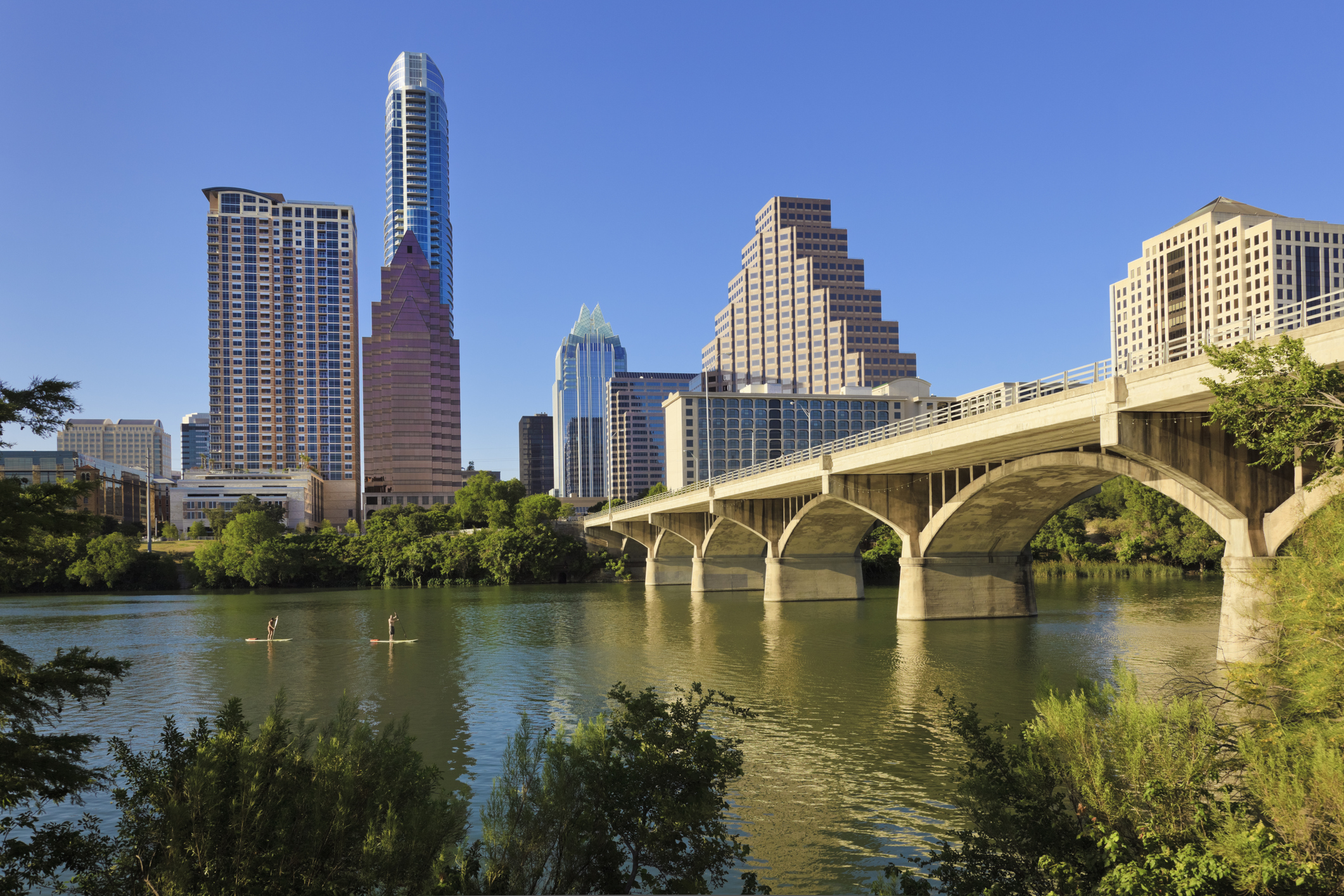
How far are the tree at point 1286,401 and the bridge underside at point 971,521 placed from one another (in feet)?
9.54

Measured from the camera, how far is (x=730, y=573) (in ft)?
287

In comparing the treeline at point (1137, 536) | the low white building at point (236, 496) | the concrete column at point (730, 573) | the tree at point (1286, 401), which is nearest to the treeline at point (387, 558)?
the concrete column at point (730, 573)

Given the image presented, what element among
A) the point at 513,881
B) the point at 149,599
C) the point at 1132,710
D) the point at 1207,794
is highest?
the point at 1132,710

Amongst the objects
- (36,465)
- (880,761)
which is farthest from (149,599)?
(880,761)

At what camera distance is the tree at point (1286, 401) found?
14.4 metres

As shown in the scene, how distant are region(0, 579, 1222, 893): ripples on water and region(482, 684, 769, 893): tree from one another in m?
2.80

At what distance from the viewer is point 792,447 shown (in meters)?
172

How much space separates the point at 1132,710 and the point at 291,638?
47282 mm

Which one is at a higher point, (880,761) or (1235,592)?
(1235,592)

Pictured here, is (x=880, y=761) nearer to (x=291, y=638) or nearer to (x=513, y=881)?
(x=513, y=881)

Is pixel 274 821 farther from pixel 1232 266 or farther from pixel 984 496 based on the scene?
pixel 1232 266

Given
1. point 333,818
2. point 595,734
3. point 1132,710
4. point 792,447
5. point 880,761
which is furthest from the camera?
point 792,447

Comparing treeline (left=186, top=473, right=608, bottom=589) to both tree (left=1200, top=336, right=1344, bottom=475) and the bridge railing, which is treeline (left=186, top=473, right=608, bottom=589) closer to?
the bridge railing

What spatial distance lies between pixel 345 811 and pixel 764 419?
160550 millimetres
